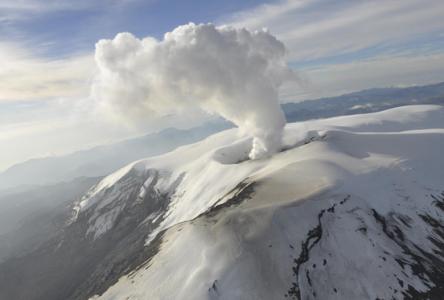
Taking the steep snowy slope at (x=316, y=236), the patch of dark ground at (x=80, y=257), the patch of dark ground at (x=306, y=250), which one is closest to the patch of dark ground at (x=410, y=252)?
the patch of dark ground at (x=306, y=250)

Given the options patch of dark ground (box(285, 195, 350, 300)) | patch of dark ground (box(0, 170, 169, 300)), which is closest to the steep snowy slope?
patch of dark ground (box(285, 195, 350, 300))

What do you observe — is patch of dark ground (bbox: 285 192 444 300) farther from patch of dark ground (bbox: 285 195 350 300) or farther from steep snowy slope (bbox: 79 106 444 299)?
steep snowy slope (bbox: 79 106 444 299)

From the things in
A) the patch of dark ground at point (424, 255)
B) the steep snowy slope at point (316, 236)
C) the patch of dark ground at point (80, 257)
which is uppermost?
the steep snowy slope at point (316, 236)

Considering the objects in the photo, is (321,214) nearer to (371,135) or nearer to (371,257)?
(371,257)

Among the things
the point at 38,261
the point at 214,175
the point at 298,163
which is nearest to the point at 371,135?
the point at 298,163

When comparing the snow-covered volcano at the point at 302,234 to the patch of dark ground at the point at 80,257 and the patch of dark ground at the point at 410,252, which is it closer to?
the patch of dark ground at the point at 410,252
